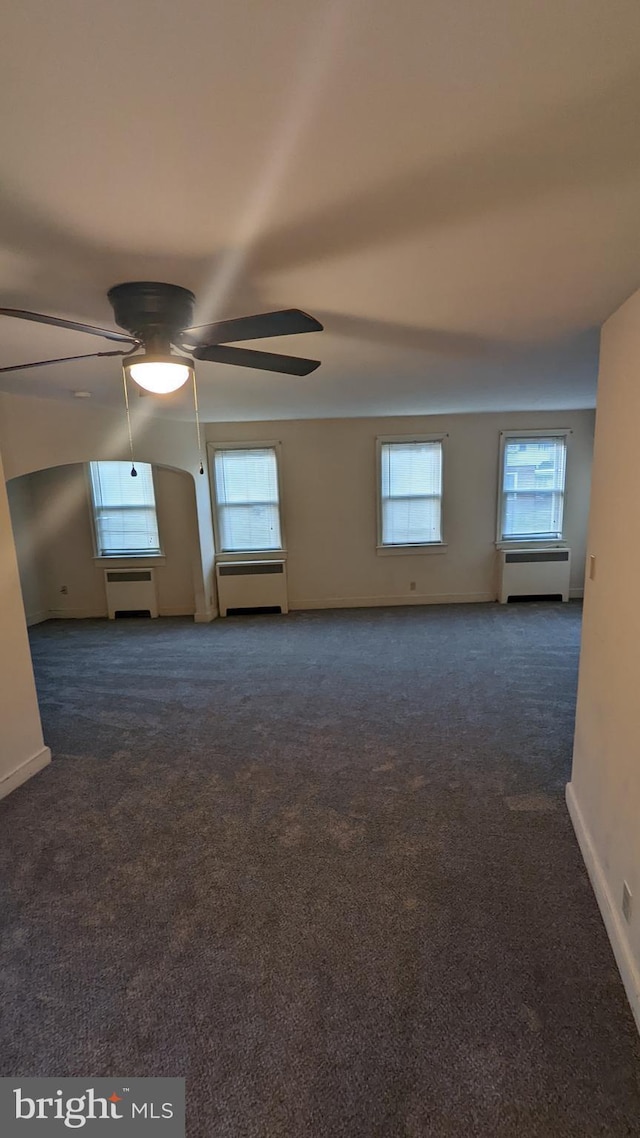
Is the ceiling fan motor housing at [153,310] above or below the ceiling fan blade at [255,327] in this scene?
above

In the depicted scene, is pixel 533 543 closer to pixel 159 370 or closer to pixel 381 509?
pixel 381 509

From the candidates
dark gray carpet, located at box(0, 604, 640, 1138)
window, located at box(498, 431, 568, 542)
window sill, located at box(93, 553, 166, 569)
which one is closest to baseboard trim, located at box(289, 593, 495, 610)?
window, located at box(498, 431, 568, 542)

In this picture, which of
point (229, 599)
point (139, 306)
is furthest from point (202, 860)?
point (229, 599)

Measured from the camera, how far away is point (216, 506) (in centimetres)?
614

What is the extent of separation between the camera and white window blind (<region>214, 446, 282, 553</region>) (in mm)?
6043

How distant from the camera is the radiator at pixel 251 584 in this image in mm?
6117

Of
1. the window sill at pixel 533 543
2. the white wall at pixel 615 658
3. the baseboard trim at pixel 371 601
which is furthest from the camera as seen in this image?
the baseboard trim at pixel 371 601

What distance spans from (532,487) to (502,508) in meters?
0.44

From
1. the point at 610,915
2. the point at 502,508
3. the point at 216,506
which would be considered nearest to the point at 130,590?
the point at 216,506

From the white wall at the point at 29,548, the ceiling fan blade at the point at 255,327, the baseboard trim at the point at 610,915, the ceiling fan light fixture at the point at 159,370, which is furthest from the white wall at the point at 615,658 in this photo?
the white wall at the point at 29,548

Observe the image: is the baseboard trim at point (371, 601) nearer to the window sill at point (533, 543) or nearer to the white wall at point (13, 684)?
the window sill at point (533, 543)

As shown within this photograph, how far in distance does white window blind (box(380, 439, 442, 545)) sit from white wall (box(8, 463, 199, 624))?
234cm

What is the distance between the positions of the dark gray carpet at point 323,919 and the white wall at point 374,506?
8.58 feet

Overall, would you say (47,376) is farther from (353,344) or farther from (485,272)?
(485,272)
